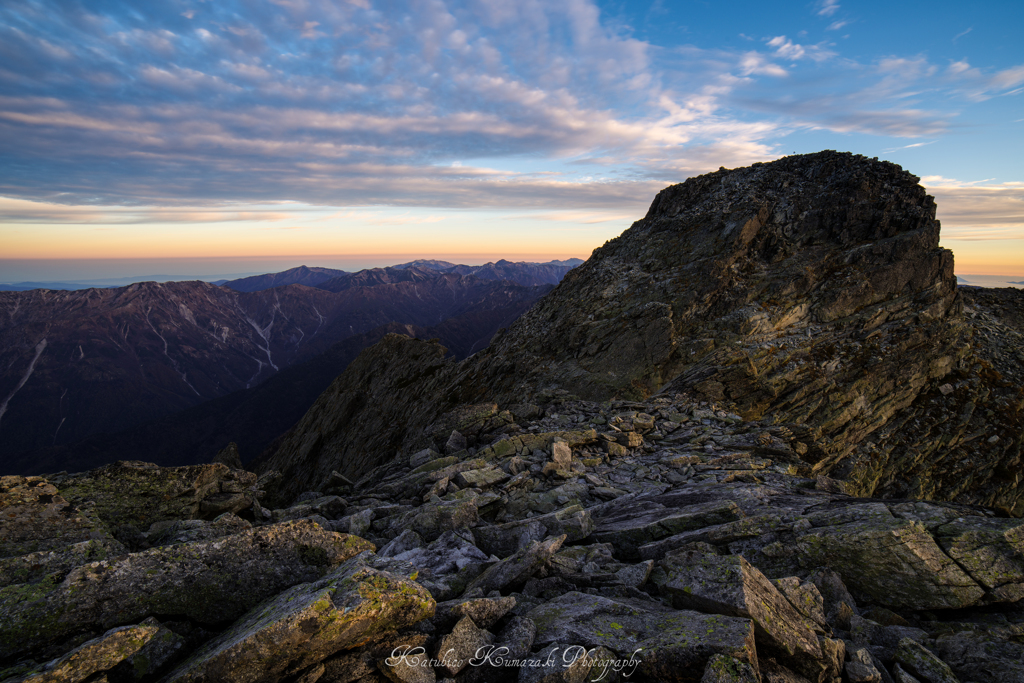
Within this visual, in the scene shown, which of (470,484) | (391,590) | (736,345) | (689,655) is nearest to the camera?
(689,655)

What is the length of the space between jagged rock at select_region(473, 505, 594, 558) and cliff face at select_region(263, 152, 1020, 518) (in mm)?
13276

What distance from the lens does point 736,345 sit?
2906cm

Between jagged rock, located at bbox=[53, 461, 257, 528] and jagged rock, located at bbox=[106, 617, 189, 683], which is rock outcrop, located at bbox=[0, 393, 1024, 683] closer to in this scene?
jagged rock, located at bbox=[106, 617, 189, 683]

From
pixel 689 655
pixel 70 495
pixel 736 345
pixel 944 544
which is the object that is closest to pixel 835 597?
pixel 944 544

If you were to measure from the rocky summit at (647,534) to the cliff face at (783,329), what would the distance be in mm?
207

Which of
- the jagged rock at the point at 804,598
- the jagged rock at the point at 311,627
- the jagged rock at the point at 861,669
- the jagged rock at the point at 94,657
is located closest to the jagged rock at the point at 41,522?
the jagged rock at the point at 94,657

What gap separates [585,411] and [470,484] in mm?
9196

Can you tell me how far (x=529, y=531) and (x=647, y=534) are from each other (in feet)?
9.20

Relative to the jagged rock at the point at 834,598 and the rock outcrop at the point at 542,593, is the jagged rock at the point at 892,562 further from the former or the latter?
the jagged rock at the point at 834,598

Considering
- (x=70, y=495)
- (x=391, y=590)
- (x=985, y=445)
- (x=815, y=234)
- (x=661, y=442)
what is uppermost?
(x=815, y=234)

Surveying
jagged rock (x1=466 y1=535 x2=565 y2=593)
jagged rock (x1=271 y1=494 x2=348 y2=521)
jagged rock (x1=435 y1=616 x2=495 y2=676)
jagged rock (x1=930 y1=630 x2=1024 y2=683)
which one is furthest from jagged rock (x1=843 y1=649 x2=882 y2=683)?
jagged rock (x1=271 y1=494 x2=348 y2=521)

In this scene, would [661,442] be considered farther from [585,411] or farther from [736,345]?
[736,345]

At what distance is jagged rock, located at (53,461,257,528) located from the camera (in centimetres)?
1223

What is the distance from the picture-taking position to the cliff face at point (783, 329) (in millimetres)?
25219
